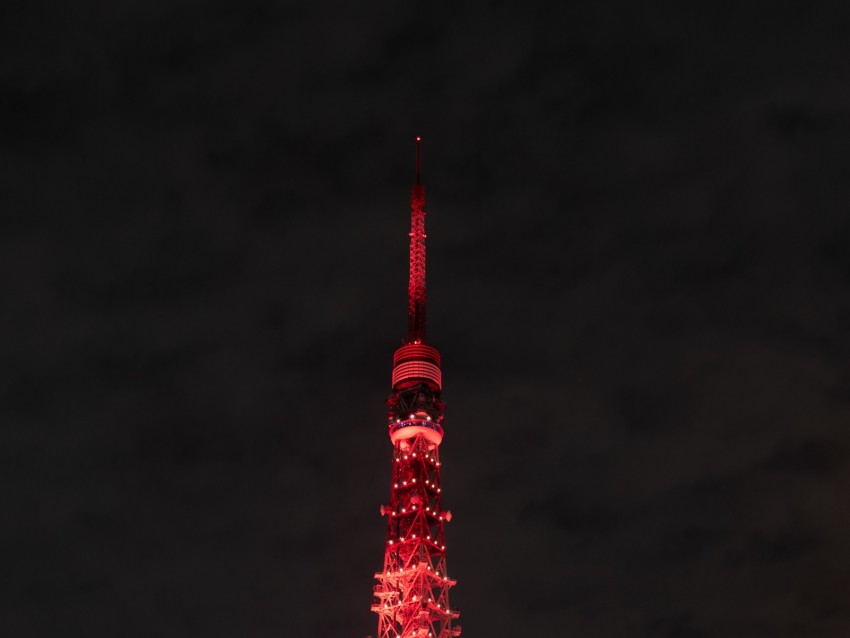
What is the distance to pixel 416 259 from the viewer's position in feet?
646

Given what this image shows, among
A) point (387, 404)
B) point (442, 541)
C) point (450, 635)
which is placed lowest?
point (450, 635)

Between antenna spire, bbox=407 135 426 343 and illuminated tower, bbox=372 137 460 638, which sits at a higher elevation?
antenna spire, bbox=407 135 426 343

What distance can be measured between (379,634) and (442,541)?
1735cm

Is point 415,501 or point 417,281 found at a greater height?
point 417,281

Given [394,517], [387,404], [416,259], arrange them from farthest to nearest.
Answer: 1. [416,259]
2. [387,404]
3. [394,517]

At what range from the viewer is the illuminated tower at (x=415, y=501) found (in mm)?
163875

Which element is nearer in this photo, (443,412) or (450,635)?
(450,635)

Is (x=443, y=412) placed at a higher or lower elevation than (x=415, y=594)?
higher

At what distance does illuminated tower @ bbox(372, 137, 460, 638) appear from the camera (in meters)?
164

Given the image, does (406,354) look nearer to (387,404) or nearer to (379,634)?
(387,404)

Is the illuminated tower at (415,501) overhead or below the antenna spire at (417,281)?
below

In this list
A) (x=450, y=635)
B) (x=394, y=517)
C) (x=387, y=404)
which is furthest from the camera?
(x=387, y=404)

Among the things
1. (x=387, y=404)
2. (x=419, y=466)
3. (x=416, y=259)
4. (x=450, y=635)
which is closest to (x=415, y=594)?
(x=450, y=635)

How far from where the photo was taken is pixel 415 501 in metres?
172
